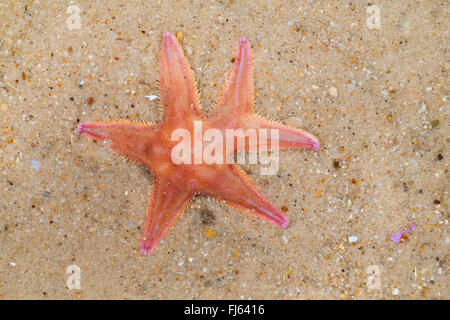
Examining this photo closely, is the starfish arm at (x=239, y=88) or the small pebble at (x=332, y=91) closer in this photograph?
the starfish arm at (x=239, y=88)

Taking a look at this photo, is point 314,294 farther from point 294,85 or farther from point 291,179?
point 294,85

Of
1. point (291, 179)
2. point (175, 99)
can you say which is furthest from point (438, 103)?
point (175, 99)

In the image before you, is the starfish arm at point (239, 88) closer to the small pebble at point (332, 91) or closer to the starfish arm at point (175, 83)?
the starfish arm at point (175, 83)

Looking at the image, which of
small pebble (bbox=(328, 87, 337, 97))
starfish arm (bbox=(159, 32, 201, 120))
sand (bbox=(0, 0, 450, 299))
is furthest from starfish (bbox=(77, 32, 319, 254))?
small pebble (bbox=(328, 87, 337, 97))

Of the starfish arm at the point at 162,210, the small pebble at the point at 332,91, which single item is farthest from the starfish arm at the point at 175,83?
the small pebble at the point at 332,91

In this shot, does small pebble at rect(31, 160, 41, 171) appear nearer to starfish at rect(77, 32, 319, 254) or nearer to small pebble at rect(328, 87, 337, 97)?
starfish at rect(77, 32, 319, 254)

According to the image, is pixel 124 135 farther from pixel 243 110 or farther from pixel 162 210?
pixel 243 110

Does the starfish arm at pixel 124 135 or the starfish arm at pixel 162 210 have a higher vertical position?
the starfish arm at pixel 124 135
